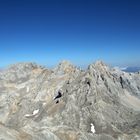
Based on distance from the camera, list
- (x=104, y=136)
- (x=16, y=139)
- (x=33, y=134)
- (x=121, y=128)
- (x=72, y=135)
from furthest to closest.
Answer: (x=121, y=128)
(x=104, y=136)
(x=72, y=135)
(x=33, y=134)
(x=16, y=139)

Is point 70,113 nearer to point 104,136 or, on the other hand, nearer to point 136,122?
point 136,122

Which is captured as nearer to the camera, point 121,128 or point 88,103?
point 121,128

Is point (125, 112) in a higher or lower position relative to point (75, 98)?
lower

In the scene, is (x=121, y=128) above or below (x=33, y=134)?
below

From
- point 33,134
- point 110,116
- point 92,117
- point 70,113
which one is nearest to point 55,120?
point 70,113

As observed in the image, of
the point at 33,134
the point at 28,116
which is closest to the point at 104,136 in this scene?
the point at 33,134

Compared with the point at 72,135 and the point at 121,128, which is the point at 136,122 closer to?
the point at 121,128

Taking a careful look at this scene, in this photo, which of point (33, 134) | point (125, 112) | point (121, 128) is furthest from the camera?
point (125, 112)

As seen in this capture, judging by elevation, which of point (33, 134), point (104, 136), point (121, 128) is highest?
point (33, 134)

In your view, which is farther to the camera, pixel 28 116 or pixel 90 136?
pixel 28 116
